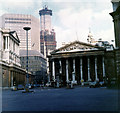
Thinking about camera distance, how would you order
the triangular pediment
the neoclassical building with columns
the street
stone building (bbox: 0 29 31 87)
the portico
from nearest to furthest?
1. the street
2. stone building (bbox: 0 29 31 87)
3. the neoclassical building with columns
4. the portico
5. the triangular pediment

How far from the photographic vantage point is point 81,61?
89.8m

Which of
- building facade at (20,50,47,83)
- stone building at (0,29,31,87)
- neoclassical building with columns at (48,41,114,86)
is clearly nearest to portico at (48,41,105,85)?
neoclassical building with columns at (48,41,114,86)

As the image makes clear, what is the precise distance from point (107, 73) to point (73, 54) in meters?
17.1

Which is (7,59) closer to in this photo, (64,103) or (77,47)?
(77,47)

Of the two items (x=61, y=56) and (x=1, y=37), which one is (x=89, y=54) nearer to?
(x=61, y=56)

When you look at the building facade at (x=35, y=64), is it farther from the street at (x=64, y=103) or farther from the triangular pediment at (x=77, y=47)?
the street at (x=64, y=103)

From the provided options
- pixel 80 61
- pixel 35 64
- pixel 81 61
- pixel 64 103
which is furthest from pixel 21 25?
pixel 64 103

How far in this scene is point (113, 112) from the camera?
364 inches

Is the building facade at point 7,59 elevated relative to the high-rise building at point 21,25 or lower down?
lower down

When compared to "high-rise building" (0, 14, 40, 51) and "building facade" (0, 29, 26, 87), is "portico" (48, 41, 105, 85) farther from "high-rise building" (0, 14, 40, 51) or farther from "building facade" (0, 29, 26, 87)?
"high-rise building" (0, 14, 40, 51)

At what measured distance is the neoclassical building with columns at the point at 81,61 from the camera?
8756 centimetres

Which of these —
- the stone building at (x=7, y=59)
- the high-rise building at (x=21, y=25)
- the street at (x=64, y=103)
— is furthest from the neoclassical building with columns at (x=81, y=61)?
the high-rise building at (x=21, y=25)

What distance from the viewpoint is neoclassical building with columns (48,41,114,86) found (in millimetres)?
87562

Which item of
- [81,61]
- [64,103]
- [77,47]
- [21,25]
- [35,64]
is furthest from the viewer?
[21,25]
